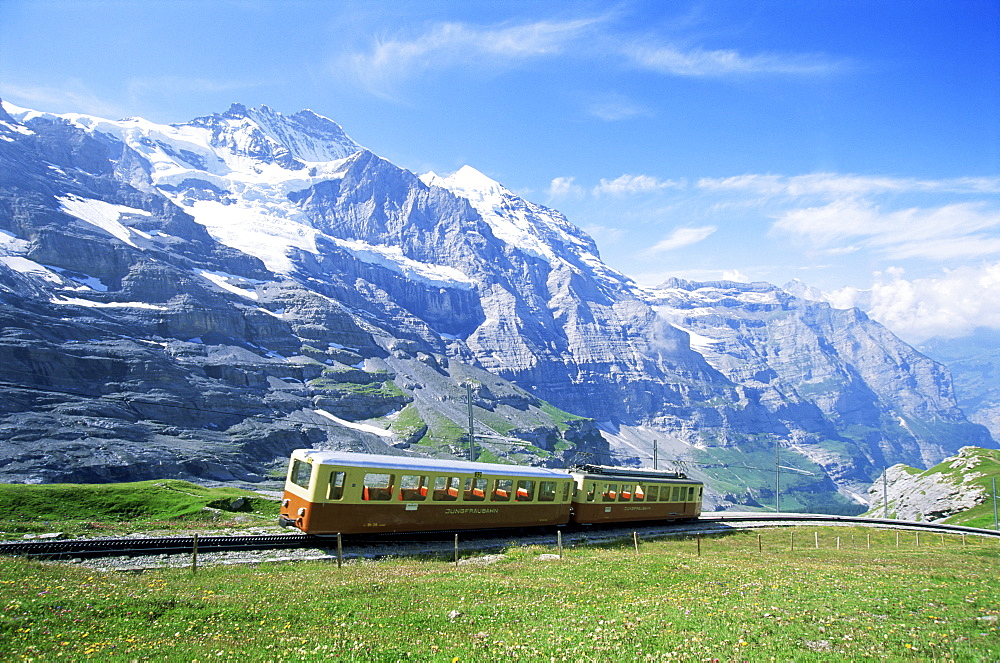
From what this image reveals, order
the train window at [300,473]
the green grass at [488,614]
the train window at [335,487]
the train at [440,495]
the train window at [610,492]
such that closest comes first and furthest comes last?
the green grass at [488,614]
the train window at [335,487]
the train at [440,495]
the train window at [300,473]
the train window at [610,492]

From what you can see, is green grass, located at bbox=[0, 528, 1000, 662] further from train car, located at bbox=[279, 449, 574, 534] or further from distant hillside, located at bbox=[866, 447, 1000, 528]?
distant hillside, located at bbox=[866, 447, 1000, 528]

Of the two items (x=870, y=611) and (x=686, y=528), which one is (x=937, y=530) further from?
(x=870, y=611)

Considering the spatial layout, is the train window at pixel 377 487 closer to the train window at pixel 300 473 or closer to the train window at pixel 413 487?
the train window at pixel 413 487

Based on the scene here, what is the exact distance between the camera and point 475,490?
36.8 metres

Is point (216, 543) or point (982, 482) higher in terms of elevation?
→ point (982, 482)

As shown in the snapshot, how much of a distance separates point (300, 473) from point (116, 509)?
57.0ft

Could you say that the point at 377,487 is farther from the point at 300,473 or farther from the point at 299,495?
the point at 300,473

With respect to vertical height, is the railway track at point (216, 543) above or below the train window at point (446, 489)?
below

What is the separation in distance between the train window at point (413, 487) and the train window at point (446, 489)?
2.49 feet

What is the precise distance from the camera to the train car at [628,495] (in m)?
44.4

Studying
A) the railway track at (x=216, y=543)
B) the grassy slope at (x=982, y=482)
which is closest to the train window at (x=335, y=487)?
the railway track at (x=216, y=543)

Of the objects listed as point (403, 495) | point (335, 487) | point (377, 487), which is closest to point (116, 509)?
point (335, 487)

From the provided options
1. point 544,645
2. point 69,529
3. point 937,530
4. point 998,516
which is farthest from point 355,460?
point 998,516

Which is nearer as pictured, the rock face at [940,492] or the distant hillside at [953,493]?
the distant hillside at [953,493]
